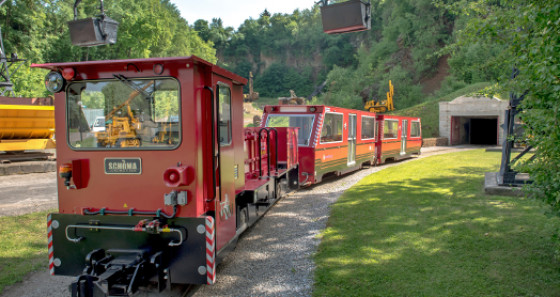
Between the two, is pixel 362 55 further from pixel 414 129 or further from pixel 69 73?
pixel 69 73

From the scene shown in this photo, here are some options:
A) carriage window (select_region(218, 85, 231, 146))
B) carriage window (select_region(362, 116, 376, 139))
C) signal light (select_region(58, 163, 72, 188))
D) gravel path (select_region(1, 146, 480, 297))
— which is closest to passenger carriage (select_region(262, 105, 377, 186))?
carriage window (select_region(362, 116, 376, 139))

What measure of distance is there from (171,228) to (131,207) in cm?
58

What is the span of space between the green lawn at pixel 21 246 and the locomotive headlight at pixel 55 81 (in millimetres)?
2714

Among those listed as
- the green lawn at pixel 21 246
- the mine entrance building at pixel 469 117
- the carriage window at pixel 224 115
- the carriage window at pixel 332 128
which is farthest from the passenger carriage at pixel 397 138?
the green lawn at pixel 21 246

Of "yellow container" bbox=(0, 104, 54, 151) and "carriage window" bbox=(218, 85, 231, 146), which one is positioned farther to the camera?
"yellow container" bbox=(0, 104, 54, 151)

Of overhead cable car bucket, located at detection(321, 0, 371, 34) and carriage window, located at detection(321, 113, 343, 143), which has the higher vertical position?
overhead cable car bucket, located at detection(321, 0, 371, 34)

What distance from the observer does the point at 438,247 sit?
600cm

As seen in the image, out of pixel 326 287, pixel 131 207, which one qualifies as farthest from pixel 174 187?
pixel 326 287

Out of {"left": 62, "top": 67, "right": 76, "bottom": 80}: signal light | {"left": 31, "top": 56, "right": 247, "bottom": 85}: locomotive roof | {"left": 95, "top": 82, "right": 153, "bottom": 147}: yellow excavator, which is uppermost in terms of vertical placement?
{"left": 31, "top": 56, "right": 247, "bottom": 85}: locomotive roof

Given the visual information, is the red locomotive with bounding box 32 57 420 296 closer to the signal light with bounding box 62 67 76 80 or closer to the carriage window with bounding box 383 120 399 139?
the signal light with bounding box 62 67 76 80

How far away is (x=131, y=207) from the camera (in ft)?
14.7

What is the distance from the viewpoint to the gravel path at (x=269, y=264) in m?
4.87

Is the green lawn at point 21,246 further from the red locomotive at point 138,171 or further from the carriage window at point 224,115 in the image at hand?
the carriage window at point 224,115

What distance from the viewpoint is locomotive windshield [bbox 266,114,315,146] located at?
11.4 metres
